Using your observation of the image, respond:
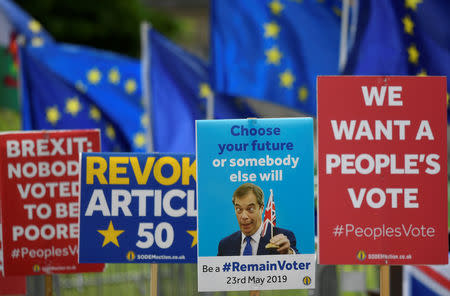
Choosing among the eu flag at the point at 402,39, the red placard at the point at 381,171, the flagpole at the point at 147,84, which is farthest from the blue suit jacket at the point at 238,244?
the flagpole at the point at 147,84

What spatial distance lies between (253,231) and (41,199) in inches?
49.6

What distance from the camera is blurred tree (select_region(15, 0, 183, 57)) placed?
17.9 meters

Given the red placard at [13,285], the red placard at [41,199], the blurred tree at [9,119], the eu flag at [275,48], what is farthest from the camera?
the blurred tree at [9,119]

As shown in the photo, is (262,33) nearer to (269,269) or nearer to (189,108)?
(189,108)

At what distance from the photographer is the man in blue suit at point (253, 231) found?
3229mm

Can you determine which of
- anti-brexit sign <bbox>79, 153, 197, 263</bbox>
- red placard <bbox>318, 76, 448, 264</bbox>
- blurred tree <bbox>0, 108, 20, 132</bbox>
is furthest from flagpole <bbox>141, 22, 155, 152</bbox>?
blurred tree <bbox>0, 108, 20, 132</bbox>

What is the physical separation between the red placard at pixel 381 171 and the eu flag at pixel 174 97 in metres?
5.19

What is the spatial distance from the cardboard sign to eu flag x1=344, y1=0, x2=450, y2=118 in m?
2.33

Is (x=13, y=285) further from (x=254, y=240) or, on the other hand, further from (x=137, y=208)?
(x=254, y=240)

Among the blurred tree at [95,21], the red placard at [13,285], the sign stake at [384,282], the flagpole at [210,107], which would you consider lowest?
the red placard at [13,285]

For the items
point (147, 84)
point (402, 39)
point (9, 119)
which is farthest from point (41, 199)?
point (9, 119)

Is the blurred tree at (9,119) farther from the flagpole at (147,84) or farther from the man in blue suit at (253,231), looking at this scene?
the man in blue suit at (253,231)

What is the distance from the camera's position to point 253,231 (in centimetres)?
323

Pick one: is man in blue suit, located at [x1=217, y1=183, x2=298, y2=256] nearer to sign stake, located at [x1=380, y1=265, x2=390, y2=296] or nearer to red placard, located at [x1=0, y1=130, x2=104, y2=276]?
sign stake, located at [x1=380, y1=265, x2=390, y2=296]
